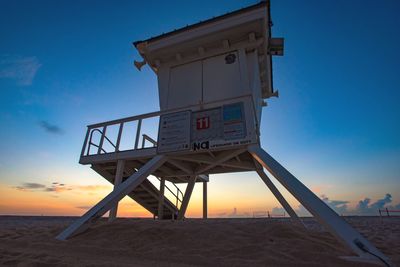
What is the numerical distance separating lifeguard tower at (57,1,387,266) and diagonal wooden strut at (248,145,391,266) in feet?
0.12

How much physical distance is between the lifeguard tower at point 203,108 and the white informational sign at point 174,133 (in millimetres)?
32

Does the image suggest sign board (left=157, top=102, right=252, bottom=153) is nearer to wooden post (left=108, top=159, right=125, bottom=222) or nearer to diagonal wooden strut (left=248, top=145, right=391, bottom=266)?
diagonal wooden strut (left=248, top=145, right=391, bottom=266)

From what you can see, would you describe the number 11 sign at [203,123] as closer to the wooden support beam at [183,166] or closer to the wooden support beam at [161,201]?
the wooden support beam at [183,166]

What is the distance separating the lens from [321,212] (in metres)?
4.29

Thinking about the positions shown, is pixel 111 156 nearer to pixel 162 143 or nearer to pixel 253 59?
pixel 162 143

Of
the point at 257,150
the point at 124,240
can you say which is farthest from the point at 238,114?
the point at 124,240

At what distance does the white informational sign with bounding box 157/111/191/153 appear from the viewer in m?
6.93

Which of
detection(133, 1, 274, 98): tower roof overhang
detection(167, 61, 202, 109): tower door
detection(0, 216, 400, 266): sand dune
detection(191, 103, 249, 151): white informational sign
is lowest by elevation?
detection(0, 216, 400, 266): sand dune

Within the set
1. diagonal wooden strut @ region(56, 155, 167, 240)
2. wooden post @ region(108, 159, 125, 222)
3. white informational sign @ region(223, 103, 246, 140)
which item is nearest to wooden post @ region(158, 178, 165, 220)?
wooden post @ region(108, 159, 125, 222)

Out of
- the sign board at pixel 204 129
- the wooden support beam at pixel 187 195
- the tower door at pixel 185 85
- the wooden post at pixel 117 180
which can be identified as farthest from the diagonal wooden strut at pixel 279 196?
the wooden post at pixel 117 180

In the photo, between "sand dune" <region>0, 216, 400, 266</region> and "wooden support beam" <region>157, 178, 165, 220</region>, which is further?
"wooden support beam" <region>157, 178, 165, 220</region>

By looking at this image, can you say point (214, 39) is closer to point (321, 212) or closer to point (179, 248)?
point (321, 212)

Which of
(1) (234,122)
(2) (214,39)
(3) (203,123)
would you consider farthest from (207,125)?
(2) (214,39)

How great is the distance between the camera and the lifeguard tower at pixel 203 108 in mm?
6375
